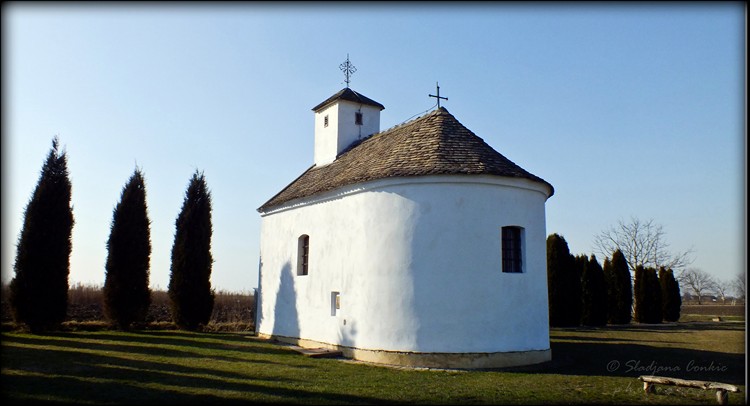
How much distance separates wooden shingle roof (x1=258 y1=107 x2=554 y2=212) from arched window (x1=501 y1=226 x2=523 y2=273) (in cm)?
149

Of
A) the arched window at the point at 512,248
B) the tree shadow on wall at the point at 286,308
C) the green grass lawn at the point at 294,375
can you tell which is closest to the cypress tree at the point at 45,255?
the green grass lawn at the point at 294,375

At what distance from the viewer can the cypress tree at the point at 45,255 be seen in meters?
18.2

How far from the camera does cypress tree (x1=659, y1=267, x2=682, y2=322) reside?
32.6 m

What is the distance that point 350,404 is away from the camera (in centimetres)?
891

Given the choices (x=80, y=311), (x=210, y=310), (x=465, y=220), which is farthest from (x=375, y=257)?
(x=80, y=311)

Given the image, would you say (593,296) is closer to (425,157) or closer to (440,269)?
(440,269)

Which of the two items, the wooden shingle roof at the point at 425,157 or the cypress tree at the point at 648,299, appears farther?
the cypress tree at the point at 648,299

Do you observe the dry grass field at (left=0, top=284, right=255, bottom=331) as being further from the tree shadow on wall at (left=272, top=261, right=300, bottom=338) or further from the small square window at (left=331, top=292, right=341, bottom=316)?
the small square window at (left=331, top=292, right=341, bottom=316)

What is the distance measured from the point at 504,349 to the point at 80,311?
63.0 feet

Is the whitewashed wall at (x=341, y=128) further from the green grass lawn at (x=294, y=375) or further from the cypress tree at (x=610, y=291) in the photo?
the cypress tree at (x=610, y=291)

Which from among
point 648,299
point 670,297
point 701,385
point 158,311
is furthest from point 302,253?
point 670,297

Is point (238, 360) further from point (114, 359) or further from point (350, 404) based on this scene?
point (350, 404)

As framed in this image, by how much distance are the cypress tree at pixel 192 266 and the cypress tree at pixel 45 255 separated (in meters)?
4.49

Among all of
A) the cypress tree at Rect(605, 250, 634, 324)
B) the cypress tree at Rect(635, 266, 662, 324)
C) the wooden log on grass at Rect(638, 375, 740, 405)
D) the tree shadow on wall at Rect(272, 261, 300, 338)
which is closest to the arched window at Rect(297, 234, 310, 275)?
the tree shadow on wall at Rect(272, 261, 300, 338)
